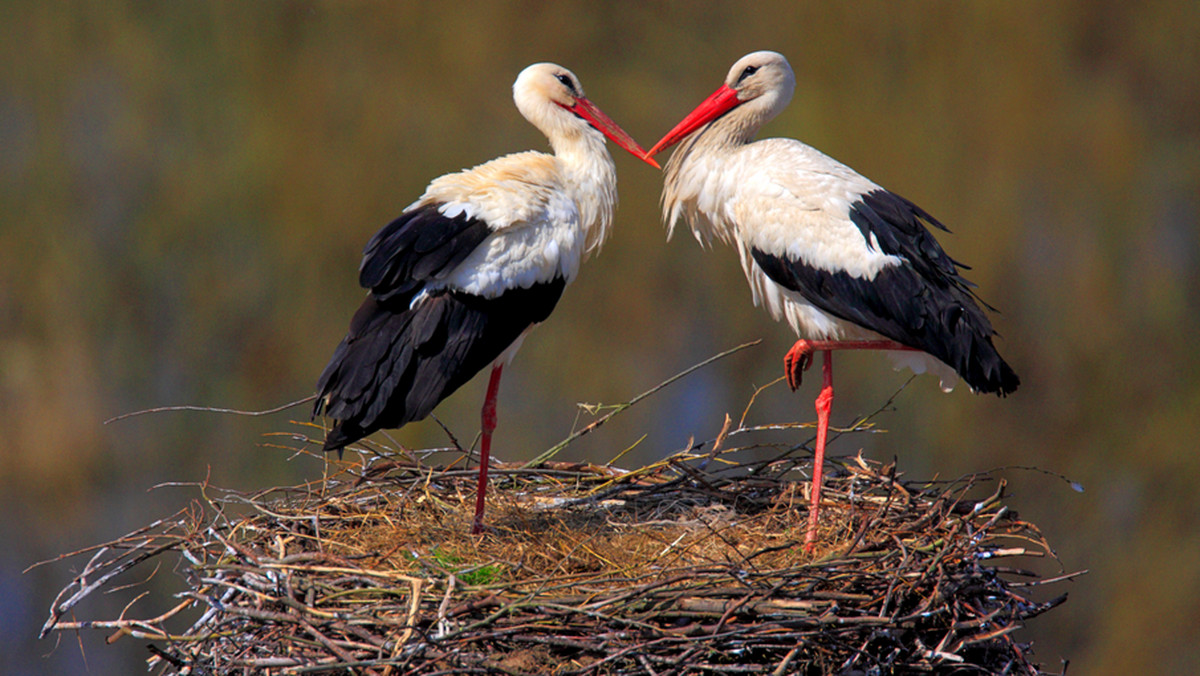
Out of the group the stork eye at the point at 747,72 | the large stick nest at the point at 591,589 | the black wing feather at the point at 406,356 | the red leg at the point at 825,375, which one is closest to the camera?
the large stick nest at the point at 591,589

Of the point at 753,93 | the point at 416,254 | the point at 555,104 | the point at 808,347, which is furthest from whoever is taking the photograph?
the point at 753,93

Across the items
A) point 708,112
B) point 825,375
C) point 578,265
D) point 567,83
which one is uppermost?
point 567,83

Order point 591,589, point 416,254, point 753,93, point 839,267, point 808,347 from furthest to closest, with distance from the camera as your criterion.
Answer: point 753,93, point 808,347, point 839,267, point 416,254, point 591,589

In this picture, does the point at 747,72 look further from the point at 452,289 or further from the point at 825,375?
the point at 452,289

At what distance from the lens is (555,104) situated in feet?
8.50

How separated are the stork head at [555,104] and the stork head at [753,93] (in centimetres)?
20

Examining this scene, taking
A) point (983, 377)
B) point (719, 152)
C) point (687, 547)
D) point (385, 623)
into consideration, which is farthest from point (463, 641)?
point (719, 152)

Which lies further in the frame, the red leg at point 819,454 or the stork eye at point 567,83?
the stork eye at point 567,83

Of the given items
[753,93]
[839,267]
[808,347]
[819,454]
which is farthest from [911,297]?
[753,93]

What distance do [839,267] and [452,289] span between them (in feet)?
2.85

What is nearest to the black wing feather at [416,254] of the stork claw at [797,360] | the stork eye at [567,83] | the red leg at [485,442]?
the red leg at [485,442]

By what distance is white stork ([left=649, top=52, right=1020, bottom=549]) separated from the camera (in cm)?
226

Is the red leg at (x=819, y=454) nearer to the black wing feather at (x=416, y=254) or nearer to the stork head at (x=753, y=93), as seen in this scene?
the stork head at (x=753, y=93)

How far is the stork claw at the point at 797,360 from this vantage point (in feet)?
8.05
